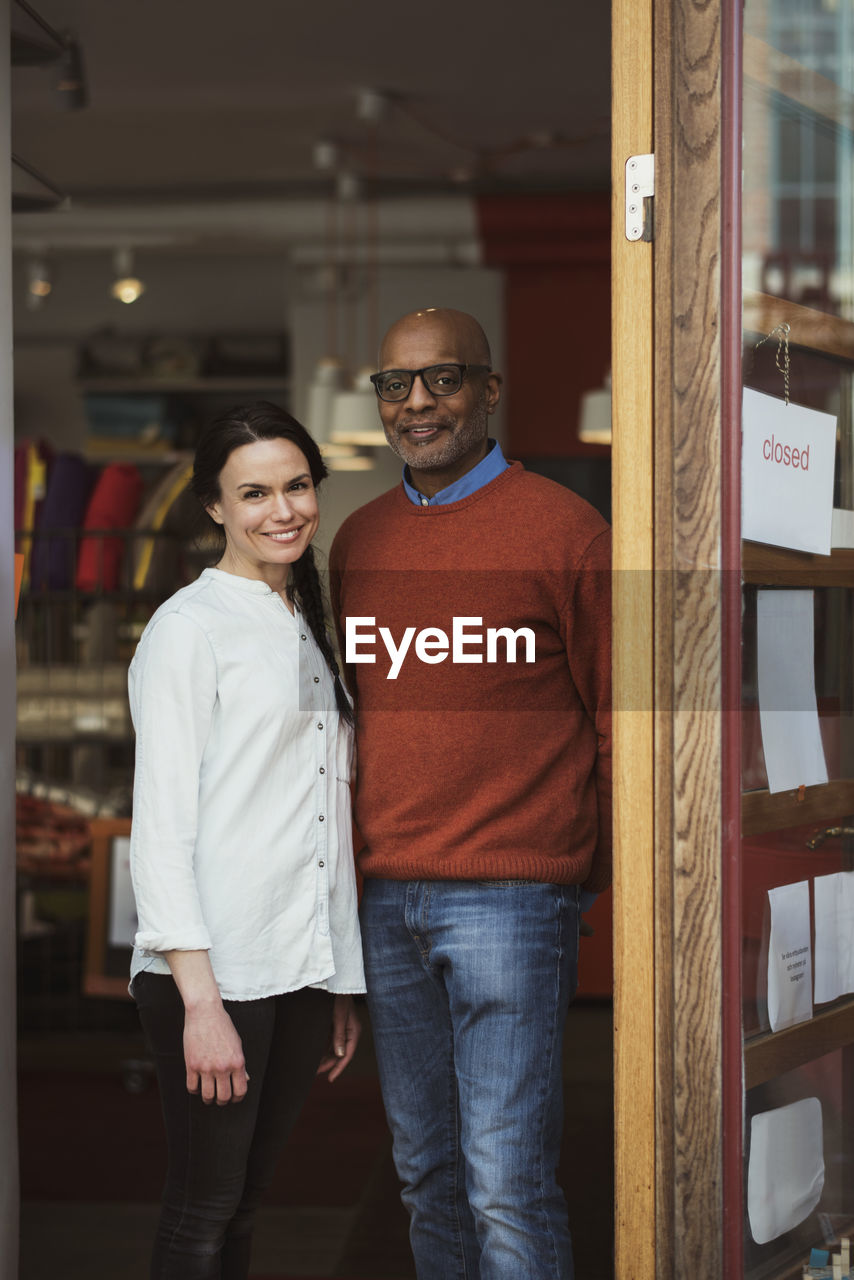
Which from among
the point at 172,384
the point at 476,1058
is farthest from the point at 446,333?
the point at 172,384

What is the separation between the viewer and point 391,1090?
81.7 inches

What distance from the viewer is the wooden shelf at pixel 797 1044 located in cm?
183

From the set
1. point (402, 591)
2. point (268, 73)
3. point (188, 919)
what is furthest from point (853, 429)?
point (268, 73)

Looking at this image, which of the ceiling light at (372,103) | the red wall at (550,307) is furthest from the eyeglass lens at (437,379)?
the red wall at (550,307)

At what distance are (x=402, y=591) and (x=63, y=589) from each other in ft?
8.27

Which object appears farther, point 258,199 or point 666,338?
point 258,199

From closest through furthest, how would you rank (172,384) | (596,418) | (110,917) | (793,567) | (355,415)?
(793,567) → (110,917) → (355,415) → (596,418) → (172,384)

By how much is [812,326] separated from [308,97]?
12.4ft

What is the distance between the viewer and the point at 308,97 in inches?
203

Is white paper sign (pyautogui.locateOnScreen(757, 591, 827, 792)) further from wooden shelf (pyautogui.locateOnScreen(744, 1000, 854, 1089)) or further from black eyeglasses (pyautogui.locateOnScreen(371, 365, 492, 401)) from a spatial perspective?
black eyeglasses (pyautogui.locateOnScreen(371, 365, 492, 401))

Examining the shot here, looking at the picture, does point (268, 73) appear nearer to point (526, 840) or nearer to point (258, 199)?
point (258, 199)

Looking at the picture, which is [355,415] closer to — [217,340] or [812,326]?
[217,340]

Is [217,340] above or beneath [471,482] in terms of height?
above

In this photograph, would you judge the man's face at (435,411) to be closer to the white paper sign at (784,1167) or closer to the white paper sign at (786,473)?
the white paper sign at (786,473)
